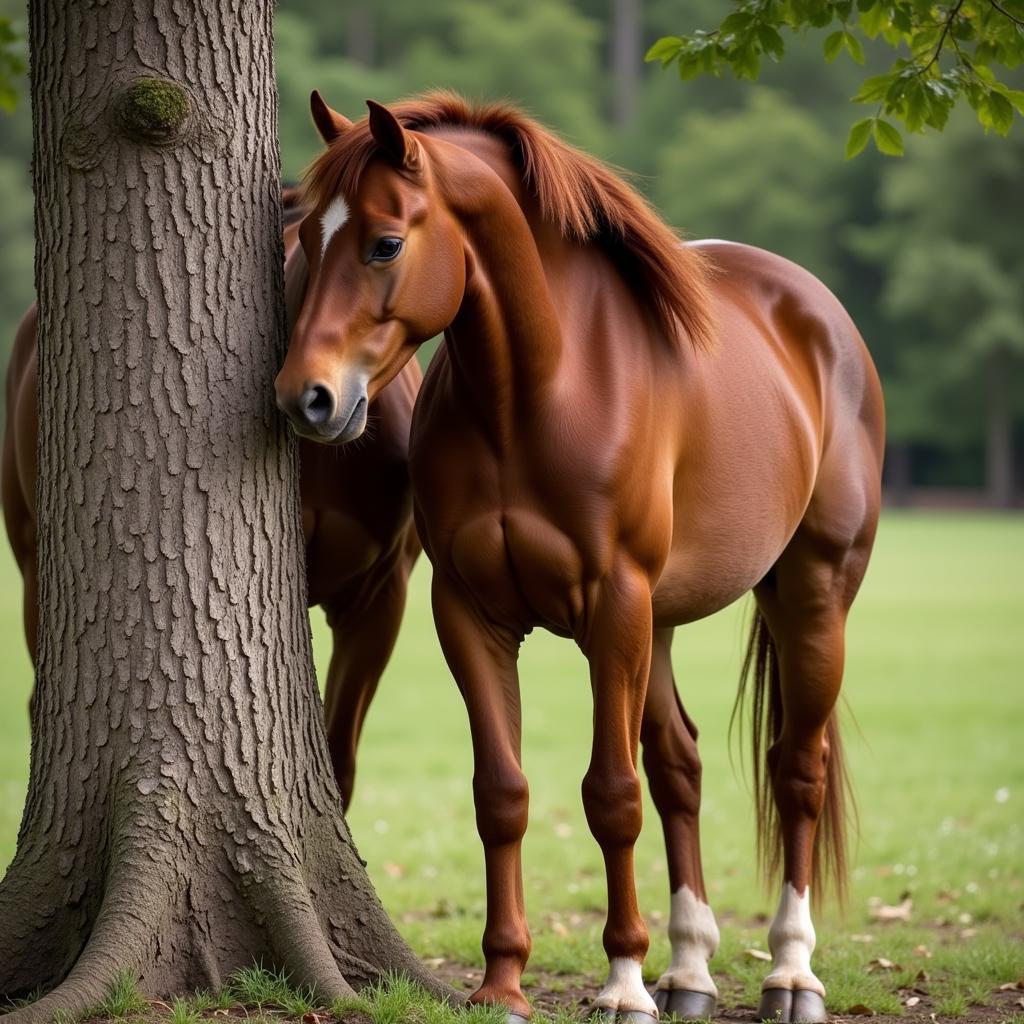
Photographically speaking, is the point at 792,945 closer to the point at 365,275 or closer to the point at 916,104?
the point at 365,275

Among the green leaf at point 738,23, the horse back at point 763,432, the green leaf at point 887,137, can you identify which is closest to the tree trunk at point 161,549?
the horse back at point 763,432

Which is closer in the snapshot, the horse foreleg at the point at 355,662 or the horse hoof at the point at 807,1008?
the horse hoof at the point at 807,1008

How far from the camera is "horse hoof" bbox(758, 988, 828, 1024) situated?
4.23 m

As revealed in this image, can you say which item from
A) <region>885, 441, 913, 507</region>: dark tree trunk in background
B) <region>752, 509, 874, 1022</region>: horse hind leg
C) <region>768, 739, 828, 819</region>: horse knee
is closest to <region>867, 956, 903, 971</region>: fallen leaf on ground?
<region>752, 509, 874, 1022</region>: horse hind leg

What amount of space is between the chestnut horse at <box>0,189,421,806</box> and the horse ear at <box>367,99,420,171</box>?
91 centimetres

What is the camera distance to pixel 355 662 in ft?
16.1

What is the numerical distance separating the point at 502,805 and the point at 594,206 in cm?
172

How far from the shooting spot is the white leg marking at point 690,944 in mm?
4434

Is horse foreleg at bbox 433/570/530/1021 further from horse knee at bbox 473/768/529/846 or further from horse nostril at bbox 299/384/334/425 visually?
horse nostril at bbox 299/384/334/425

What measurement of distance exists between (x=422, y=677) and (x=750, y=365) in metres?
12.4

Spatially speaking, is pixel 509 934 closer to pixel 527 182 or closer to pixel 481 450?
pixel 481 450

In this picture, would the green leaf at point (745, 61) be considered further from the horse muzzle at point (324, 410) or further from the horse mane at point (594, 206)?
the horse muzzle at point (324, 410)

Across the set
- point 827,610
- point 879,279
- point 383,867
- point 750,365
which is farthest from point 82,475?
point 879,279

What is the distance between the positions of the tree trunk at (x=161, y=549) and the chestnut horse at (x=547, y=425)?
1.18ft
